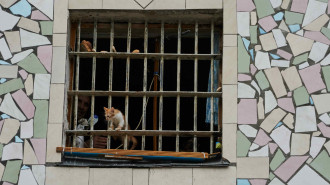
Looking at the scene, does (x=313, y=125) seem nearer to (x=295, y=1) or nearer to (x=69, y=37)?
(x=295, y=1)

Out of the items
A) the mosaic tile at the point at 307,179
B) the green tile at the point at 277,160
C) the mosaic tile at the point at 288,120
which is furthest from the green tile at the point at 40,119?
the mosaic tile at the point at 307,179

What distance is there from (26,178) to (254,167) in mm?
2558

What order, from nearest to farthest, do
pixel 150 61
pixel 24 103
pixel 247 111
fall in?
pixel 247 111 → pixel 24 103 → pixel 150 61

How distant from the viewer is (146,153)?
10008 millimetres

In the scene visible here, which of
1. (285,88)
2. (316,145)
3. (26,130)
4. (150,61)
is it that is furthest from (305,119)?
(26,130)

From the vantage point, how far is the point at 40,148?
32.9ft

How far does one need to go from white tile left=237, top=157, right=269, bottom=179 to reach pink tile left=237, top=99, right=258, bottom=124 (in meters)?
0.44

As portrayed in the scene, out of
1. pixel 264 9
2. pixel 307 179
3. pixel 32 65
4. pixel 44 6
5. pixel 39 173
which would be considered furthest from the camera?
pixel 44 6

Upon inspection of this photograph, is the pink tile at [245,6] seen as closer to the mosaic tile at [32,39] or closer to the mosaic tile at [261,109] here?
the mosaic tile at [261,109]

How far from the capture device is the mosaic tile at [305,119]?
9.99m

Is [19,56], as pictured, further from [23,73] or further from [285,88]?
[285,88]

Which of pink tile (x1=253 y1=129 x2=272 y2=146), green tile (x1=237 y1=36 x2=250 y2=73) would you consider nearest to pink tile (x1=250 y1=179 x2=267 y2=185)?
pink tile (x1=253 y1=129 x2=272 y2=146)

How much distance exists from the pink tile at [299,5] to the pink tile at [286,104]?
1.09 meters

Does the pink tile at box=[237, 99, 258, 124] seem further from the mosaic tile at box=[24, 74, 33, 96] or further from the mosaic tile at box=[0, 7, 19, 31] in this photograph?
the mosaic tile at box=[0, 7, 19, 31]
